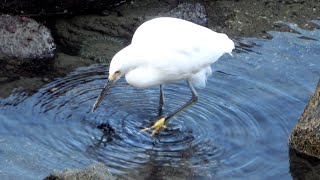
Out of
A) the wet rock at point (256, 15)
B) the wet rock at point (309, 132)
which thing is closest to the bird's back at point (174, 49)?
the wet rock at point (309, 132)

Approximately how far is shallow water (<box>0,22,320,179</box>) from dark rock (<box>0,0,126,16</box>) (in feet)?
4.41

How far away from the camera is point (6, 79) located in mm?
7344

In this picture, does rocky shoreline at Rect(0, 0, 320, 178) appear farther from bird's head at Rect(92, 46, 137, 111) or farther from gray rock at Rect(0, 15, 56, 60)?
bird's head at Rect(92, 46, 137, 111)

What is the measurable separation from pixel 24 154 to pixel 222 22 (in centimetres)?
382

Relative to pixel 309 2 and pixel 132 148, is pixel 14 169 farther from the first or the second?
pixel 309 2

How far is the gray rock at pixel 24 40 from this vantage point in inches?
309

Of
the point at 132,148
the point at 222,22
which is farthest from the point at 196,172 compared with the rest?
the point at 222,22

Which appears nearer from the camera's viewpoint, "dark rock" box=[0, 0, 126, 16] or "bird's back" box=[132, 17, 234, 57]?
"bird's back" box=[132, 17, 234, 57]

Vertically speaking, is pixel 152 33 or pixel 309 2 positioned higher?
pixel 152 33

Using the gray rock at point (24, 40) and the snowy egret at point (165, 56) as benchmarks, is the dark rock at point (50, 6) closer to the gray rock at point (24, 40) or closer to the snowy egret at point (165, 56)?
the gray rock at point (24, 40)

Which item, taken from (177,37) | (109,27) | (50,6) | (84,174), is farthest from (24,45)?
(84,174)

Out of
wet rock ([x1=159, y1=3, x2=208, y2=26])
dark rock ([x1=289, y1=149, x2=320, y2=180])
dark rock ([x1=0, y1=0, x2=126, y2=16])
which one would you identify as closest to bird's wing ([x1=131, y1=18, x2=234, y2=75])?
dark rock ([x1=289, y1=149, x2=320, y2=180])

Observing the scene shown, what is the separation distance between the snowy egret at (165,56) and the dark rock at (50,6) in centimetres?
236

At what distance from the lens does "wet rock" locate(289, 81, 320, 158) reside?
611 cm
